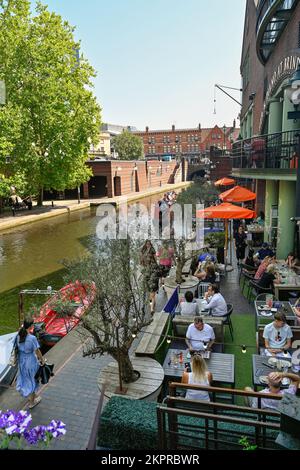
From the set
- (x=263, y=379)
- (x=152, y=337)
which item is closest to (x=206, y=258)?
(x=152, y=337)

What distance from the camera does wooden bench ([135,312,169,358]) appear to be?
6.10m

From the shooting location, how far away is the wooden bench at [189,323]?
6744mm

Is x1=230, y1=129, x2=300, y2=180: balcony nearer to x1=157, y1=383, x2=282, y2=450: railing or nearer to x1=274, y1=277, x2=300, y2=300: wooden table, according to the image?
x1=274, y1=277, x2=300, y2=300: wooden table

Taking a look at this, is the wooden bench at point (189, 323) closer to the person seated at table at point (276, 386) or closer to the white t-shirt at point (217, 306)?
the white t-shirt at point (217, 306)

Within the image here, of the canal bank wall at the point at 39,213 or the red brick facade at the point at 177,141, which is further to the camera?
the red brick facade at the point at 177,141

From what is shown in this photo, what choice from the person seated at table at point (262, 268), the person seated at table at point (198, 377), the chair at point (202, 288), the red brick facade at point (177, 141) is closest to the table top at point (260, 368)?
the person seated at table at point (198, 377)

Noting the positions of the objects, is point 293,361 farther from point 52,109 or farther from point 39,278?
point 52,109

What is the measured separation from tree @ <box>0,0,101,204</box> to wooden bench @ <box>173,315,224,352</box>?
2075 centimetres

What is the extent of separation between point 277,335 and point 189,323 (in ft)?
5.29

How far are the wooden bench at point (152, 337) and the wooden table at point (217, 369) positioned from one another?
1.30 ft

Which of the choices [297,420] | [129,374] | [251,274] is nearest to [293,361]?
[129,374]

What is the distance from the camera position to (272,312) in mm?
6992

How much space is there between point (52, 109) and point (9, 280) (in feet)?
56.7
